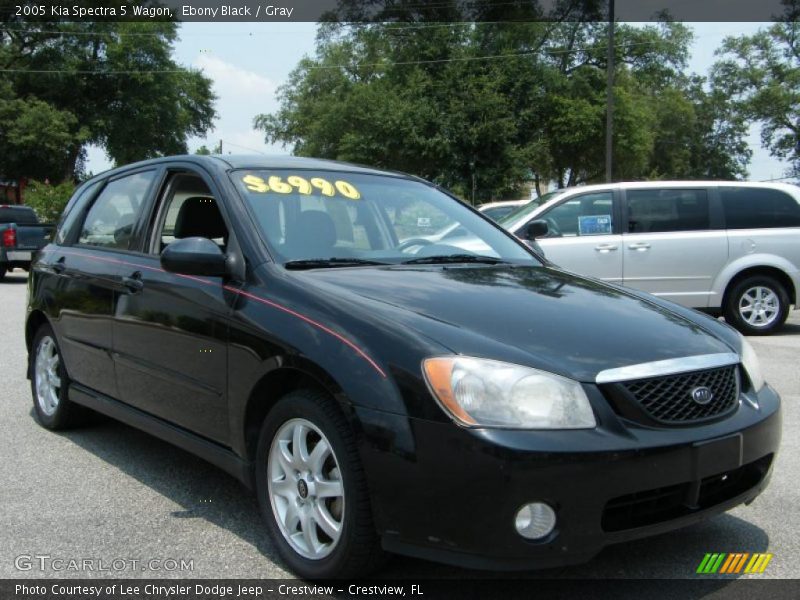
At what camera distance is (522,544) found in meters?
2.43

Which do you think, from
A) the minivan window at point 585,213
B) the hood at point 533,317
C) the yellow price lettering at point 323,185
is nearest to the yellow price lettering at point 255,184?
the yellow price lettering at point 323,185

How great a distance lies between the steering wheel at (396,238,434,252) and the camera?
12.5ft

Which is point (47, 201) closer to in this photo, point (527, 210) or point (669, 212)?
point (527, 210)

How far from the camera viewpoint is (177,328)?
3590 mm

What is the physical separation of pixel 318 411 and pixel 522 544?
0.81 m

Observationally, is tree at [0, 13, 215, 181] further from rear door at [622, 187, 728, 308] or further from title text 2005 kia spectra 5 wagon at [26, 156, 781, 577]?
title text 2005 kia spectra 5 wagon at [26, 156, 781, 577]

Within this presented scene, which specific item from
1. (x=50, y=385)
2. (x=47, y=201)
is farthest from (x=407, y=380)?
(x=47, y=201)

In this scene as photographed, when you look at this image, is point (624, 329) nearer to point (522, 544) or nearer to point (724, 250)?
point (522, 544)

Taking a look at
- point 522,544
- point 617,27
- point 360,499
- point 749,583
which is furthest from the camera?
point 617,27

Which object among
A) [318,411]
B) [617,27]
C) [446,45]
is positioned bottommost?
[318,411]

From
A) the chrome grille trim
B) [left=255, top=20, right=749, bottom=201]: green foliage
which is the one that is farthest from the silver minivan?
[left=255, top=20, right=749, bottom=201]: green foliage

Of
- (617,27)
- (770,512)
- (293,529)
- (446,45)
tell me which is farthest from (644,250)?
(617,27)

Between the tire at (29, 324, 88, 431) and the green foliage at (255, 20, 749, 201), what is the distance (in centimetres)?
2304

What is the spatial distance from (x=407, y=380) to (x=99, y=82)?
4445 cm
